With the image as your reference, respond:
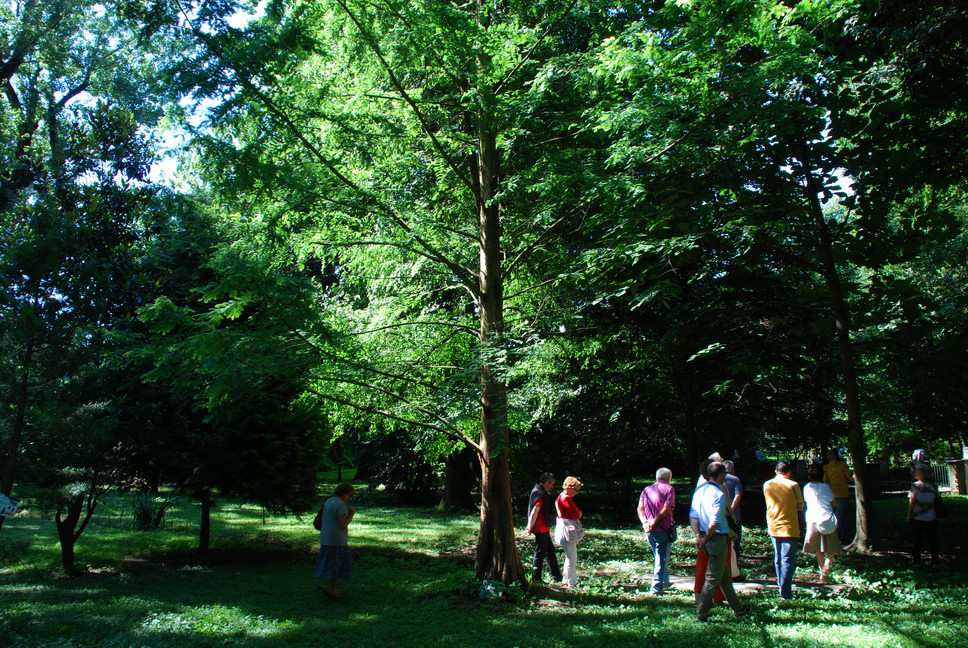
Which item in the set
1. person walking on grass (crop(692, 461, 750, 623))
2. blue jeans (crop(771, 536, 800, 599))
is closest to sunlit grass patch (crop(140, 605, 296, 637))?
person walking on grass (crop(692, 461, 750, 623))

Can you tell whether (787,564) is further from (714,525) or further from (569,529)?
(569,529)

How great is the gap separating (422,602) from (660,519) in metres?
3.52

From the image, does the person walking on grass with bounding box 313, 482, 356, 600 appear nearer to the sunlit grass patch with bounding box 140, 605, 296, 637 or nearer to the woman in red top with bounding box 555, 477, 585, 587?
the sunlit grass patch with bounding box 140, 605, 296, 637

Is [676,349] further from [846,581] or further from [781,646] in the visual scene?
[781,646]

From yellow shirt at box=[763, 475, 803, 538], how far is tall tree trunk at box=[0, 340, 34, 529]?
8958mm

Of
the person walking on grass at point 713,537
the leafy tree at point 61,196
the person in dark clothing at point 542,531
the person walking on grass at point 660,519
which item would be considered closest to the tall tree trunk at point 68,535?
the leafy tree at point 61,196

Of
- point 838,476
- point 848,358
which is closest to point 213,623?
point 838,476

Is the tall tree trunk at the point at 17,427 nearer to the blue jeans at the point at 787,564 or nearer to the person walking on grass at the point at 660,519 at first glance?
the person walking on grass at the point at 660,519

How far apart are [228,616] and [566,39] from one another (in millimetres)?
9463

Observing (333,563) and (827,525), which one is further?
(333,563)

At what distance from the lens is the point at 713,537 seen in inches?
269

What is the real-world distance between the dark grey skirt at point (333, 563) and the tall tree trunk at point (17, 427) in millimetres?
3883

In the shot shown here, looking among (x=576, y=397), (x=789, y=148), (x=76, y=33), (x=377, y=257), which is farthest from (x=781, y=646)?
(x=76, y=33)

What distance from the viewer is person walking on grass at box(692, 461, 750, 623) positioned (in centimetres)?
682
